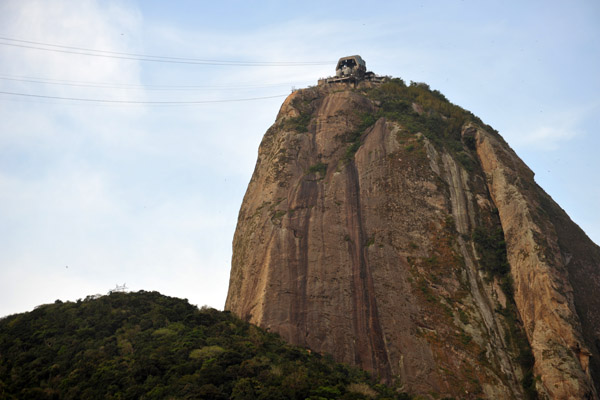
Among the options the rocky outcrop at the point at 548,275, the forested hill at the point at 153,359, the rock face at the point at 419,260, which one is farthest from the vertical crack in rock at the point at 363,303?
Answer: the rocky outcrop at the point at 548,275

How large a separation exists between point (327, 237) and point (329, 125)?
1283 cm

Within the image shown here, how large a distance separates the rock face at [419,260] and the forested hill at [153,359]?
3.02 meters

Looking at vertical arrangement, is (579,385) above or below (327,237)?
below

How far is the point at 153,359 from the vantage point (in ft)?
105

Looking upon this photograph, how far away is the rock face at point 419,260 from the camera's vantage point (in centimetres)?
3459

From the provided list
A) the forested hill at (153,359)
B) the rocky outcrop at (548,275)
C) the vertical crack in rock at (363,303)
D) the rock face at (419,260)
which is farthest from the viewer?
the vertical crack in rock at (363,303)

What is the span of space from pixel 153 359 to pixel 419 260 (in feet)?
61.7

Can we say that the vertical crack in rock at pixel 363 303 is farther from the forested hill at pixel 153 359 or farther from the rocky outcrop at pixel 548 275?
the rocky outcrop at pixel 548 275

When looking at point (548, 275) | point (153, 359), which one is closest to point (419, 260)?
point (548, 275)

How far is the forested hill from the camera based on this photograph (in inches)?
1156

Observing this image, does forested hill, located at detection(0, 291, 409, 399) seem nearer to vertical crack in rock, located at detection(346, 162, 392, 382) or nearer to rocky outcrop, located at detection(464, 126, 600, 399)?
vertical crack in rock, located at detection(346, 162, 392, 382)

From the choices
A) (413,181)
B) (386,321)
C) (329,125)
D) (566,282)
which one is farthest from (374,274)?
(329,125)

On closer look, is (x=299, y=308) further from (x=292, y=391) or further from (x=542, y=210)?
(x=542, y=210)

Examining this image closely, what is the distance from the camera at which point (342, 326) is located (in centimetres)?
3741
